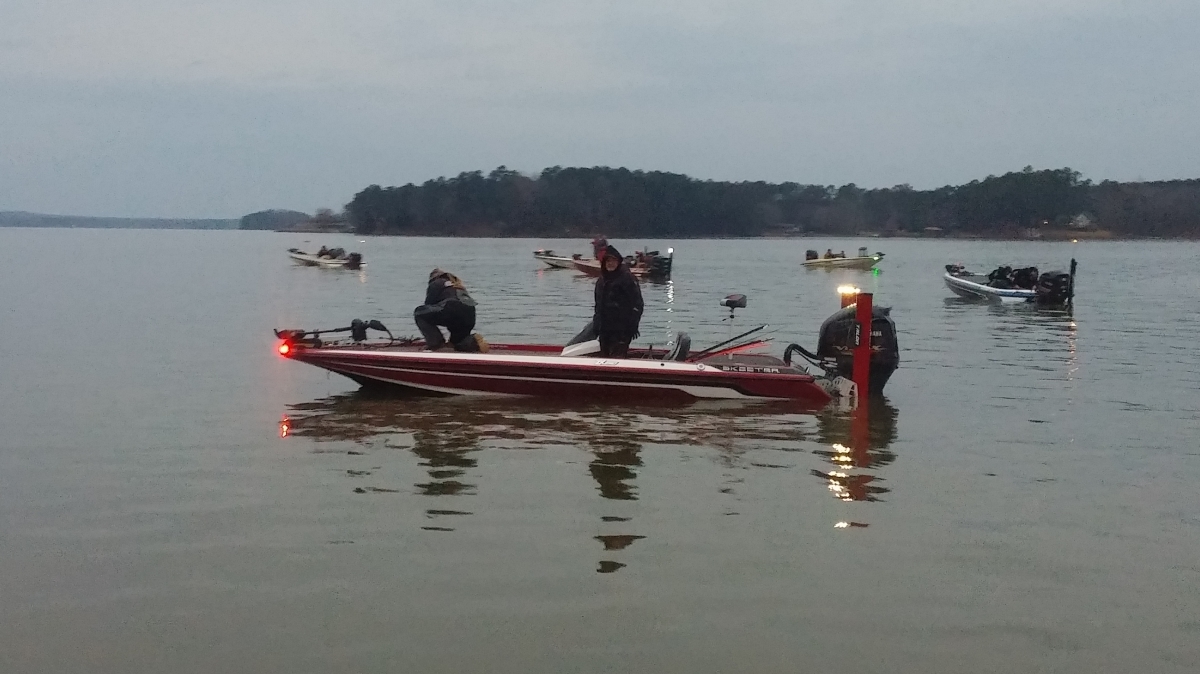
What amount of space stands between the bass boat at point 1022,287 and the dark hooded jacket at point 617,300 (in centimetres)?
2243

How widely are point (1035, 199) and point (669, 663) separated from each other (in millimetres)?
182567

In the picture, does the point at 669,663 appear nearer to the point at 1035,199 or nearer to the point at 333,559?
the point at 333,559

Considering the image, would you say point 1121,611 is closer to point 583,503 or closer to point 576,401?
point 583,503

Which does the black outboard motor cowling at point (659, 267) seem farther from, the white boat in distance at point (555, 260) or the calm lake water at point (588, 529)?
the calm lake water at point (588, 529)

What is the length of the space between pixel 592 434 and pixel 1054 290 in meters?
24.3

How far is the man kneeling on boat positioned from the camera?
14.4m

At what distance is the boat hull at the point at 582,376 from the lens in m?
13.8

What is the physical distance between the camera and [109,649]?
6.44 meters

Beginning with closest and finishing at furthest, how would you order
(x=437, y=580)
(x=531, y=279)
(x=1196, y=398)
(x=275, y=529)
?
(x=437, y=580) → (x=275, y=529) → (x=1196, y=398) → (x=531, y=279)

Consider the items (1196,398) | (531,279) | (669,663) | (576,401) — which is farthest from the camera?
(531,279)

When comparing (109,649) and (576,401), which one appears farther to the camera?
(576,401)

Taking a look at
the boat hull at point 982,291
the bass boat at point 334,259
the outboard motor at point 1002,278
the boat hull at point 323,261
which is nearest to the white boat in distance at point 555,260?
the bass boat at point 334,259

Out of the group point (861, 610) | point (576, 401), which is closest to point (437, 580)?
point (861, 610)

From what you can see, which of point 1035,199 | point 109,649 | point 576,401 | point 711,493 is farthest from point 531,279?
point 1035,199
